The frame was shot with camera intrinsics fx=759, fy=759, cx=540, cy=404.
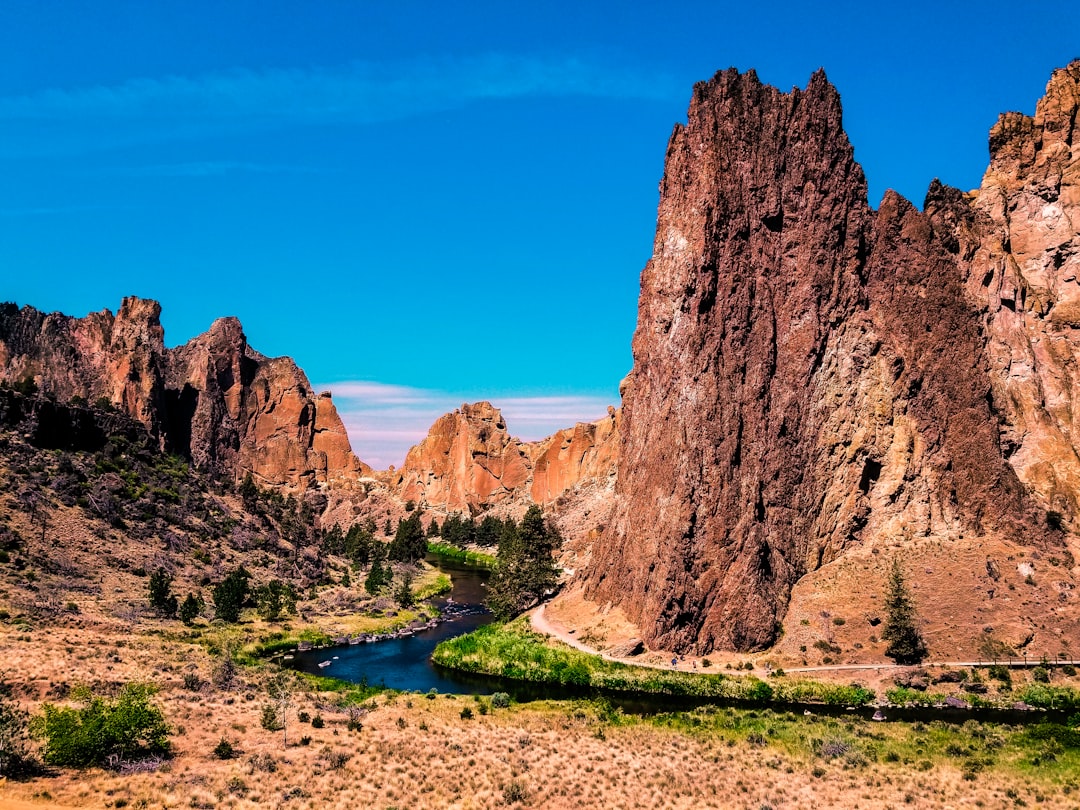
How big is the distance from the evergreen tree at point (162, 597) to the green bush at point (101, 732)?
90.6 ft

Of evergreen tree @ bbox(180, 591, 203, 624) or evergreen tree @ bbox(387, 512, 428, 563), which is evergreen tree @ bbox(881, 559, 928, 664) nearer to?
evergreen tree @ bbox(180, 591, 203, 624)

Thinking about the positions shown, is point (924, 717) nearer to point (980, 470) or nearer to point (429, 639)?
point (980, 470)

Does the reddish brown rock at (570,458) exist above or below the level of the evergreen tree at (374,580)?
above

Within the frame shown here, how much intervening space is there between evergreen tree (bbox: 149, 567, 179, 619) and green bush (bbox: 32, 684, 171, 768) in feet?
90.6

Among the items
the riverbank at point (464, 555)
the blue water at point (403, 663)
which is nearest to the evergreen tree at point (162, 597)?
the blue water at point (403, 663)

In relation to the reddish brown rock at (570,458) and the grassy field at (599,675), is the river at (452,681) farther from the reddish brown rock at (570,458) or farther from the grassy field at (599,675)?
the reddish brown rock at (570,458)

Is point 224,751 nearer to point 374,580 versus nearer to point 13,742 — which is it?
point 13,742

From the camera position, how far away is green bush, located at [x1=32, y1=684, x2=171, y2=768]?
2711 centimetres

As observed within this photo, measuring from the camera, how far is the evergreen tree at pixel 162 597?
57.4m

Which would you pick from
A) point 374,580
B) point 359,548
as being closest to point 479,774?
point 374,580

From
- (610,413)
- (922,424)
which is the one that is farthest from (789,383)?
(610,413)

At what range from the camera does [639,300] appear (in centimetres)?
7994

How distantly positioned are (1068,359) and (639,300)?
42.1 metres

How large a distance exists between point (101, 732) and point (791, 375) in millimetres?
58513
